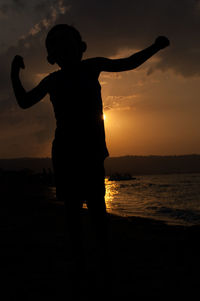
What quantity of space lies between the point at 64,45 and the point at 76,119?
639 millimetres

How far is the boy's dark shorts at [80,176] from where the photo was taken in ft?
7.50

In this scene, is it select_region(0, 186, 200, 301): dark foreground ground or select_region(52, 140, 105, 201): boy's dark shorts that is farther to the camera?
select_region(0, 186, 200, 301): dark foreground ground

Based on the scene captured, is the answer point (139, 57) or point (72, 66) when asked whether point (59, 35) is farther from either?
point (139, 57)

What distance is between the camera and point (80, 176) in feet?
7.54

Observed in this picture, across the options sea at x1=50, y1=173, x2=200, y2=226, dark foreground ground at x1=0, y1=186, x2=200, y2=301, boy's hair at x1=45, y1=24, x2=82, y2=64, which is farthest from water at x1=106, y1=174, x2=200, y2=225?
boy's hair at x1=45, y1=24, x2=82, y2=64

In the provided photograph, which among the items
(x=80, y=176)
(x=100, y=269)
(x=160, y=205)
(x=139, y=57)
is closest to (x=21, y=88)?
(x=80, y=176)

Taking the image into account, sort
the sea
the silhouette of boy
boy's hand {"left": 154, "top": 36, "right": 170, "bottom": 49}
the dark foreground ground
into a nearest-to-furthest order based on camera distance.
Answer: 1. boy's hand {"left": 154, "top": 36, "right": 170, "bottom": 49}
2. the silhouette of boy
3. the dark foreground ground
4. the sea

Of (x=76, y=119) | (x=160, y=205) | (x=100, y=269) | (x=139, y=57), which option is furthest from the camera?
(x=160, y=205)

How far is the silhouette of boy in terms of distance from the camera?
89.5 inches

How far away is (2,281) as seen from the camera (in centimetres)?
317

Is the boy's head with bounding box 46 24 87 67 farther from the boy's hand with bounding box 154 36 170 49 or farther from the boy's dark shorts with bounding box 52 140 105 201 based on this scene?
the boy's dark shorts with bounding box 52 140 105 201

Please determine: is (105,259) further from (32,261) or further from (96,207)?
(32,261)

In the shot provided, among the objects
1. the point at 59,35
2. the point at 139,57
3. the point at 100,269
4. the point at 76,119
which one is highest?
the point at 59,35

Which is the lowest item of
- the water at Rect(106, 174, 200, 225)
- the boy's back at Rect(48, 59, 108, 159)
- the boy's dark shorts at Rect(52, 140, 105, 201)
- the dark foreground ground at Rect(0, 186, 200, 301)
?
the water at Rect(106, 174, 200, 225)
